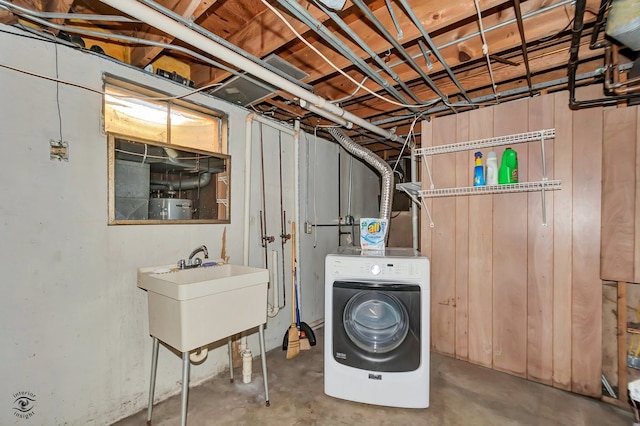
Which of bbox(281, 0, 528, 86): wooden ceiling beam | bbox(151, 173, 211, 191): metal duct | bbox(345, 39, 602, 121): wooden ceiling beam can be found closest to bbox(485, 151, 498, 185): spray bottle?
bbox(345, 39, 602, 121): wooden ceiling beam

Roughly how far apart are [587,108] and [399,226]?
2.63m

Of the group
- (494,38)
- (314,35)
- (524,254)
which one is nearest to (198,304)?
(314,35)

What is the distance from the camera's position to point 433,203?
2.73 m

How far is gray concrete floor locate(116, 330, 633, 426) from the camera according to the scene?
178 centimetres

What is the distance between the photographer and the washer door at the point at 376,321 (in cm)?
193

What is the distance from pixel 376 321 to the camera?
2.06m

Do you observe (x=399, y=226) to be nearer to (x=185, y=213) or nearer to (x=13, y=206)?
(x=185, y=213)

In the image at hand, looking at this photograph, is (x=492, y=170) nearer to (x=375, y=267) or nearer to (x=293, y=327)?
(x=375, y=267)

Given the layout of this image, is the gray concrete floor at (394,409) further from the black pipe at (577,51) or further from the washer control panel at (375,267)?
the black pipe at (577,51)

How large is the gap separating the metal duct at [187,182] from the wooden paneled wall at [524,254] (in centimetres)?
200

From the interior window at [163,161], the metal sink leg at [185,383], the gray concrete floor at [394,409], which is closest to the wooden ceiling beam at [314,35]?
the interior window at [163,161]

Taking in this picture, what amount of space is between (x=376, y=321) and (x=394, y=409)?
0.56 meters

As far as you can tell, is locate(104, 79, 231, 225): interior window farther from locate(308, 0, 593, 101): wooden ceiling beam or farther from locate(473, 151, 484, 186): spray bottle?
locate(473, 151, 484, 186): spray bottle

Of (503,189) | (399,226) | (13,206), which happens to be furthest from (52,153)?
(399,226)
